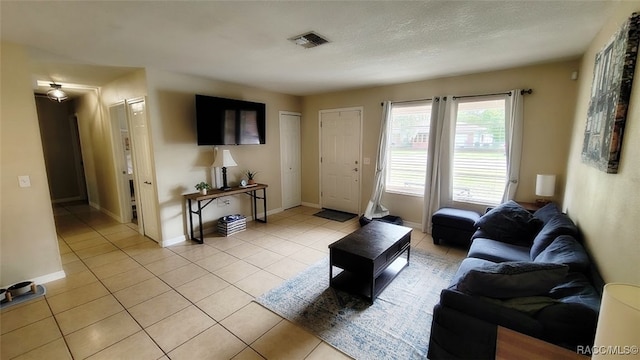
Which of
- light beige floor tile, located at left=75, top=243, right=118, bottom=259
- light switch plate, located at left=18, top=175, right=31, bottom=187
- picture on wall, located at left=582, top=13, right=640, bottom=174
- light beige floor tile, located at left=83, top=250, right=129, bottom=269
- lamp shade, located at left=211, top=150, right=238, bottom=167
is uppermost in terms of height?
picture on wall, located at left=582, top=13, right=640, bottom=174

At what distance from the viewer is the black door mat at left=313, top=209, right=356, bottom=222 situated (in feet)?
16.8

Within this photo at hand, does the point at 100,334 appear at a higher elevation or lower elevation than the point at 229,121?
lower

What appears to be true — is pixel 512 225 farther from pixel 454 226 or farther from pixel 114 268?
pixel 114 268

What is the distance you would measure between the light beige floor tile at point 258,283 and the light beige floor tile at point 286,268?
78 mm

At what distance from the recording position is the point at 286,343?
2.00 m

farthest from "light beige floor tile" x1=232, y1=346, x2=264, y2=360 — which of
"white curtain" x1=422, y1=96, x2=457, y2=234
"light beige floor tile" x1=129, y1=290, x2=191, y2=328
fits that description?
"white curtain" x1=422, y1=96, x2=457, y2=234

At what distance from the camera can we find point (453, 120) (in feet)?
13.0

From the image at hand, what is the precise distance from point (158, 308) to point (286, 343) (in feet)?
4.30

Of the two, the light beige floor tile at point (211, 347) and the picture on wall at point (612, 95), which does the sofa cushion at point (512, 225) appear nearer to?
the picture on wall at point (612, 95)

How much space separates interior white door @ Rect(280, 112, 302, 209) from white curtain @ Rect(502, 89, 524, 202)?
3810 millimetres

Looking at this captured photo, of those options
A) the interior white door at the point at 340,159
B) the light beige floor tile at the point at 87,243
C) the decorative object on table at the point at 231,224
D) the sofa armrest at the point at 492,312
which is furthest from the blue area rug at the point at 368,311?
the light beige floor tile at the point at 87,243

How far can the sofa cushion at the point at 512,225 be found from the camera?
2799 millimetres

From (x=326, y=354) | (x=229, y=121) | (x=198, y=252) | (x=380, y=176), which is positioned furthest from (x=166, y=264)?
(x=380, y=176)

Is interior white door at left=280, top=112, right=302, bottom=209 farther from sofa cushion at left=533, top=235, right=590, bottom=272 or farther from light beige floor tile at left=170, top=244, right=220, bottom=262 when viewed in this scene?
sofa cushion at left=533, top=235, right=590, bottom=272
